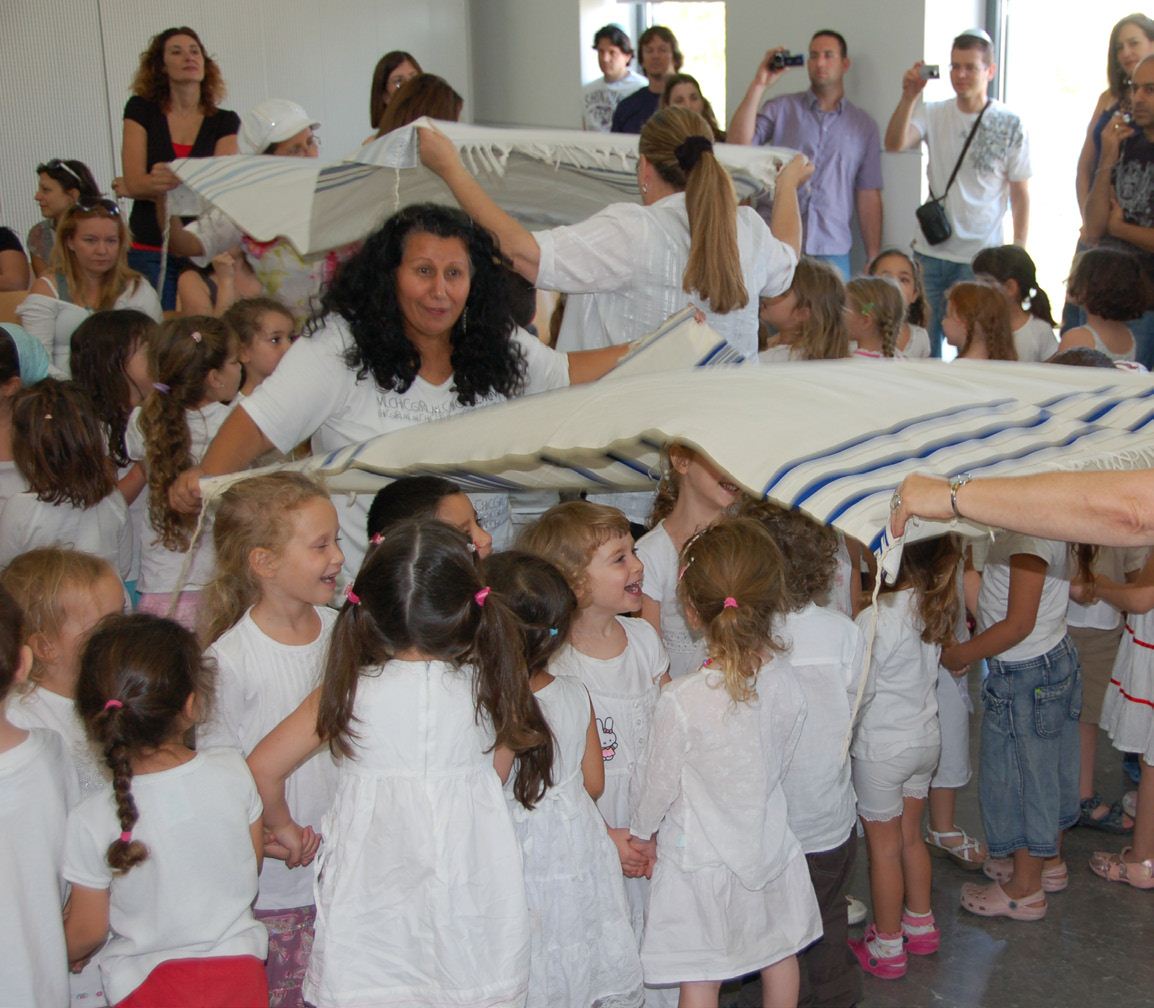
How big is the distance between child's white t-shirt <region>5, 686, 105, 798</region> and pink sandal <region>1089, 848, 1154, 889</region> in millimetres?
2416

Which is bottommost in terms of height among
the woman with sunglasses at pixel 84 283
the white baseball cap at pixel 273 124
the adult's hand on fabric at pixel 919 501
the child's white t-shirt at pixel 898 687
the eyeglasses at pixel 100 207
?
the child's white t-shirt at pixel 898 687

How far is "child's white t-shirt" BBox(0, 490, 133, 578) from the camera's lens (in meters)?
3.23

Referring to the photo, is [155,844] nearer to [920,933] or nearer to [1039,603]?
[920,933]

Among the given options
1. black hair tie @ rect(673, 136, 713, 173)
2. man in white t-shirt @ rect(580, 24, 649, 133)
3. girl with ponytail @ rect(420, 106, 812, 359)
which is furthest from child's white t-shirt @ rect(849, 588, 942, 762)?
man in white t-shirt @ rect(580, 24, 649, 133)

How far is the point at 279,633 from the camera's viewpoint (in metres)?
2.47

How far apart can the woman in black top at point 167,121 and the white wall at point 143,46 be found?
3.16 meters

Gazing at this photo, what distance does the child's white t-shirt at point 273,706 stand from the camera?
2375 millimetres

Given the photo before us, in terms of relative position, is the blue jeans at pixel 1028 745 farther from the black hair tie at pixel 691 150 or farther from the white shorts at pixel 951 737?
the black hair tie at pixel 691 150

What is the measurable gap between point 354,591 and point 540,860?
563 millimetres

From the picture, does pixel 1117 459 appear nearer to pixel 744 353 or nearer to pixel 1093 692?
pixel 744 353

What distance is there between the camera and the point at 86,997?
93.6 inches

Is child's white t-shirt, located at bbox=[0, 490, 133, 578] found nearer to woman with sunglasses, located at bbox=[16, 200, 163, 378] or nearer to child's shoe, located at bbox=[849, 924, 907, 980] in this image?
woman with sunglasses, located at bbox=[16, 200, 163, 378]

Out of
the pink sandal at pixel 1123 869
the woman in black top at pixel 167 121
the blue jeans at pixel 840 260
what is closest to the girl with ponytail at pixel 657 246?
the pink sandal at pixel 1123 869

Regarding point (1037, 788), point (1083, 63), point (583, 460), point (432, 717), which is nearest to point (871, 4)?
point (1083, 63)
